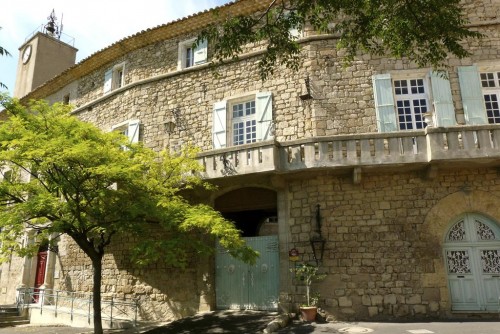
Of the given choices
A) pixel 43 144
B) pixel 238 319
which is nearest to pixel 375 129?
pixel 238 319

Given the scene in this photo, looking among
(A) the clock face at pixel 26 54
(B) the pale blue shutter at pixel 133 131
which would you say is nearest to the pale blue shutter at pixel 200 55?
(B) the pale blue shutter at pixel 133 131

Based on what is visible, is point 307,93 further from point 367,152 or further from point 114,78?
point 114,78

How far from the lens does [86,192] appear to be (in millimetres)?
8906

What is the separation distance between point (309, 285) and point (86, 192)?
222 inches

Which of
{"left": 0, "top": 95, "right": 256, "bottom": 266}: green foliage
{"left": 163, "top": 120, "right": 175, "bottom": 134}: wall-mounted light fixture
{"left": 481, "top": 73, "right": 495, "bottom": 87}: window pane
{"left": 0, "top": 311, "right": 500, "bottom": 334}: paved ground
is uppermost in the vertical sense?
{"left": 481, "top": 73, "right": 495, "bottom": 87}: window pane

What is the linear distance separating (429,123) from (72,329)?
12.0m

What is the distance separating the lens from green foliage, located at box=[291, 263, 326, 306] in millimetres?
9398

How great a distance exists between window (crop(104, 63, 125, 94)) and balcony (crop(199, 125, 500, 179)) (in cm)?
707

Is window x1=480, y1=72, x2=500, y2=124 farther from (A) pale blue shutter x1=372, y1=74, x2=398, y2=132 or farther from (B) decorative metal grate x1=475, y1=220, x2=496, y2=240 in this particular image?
(B) decorative metal grate x1=475, y1=220, x2=496, y2=240

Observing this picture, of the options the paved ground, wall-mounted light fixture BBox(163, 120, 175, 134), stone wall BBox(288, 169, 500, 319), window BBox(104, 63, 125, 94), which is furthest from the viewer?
window BBox(104, 63, 125, 94)

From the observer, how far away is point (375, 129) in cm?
1073

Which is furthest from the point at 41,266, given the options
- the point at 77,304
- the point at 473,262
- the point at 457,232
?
the point at 473,262

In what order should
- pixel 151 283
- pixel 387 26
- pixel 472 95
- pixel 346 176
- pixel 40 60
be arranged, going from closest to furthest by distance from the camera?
pixel 387 26 < pixel 346 176 < pixel 472 95 < pixel 151 283 < pixel 40 60

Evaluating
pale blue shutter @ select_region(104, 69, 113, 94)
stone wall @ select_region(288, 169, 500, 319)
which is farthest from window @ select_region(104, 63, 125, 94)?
stone wall @ select_region(288, 169, 500, 319)
